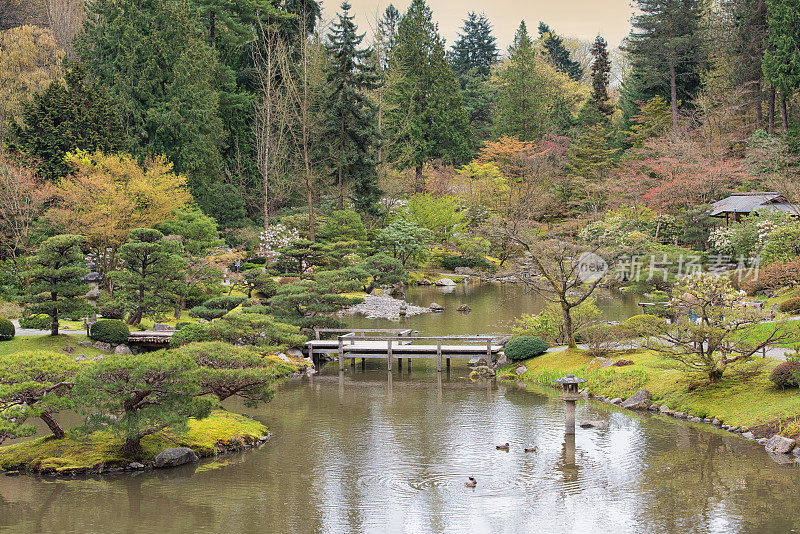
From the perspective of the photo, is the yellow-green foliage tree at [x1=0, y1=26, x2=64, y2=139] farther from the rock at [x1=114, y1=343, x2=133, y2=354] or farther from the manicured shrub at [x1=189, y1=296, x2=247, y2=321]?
the manicured shrub at [x1=189, y1=296, x2=247, y2=321]

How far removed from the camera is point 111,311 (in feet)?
83.1

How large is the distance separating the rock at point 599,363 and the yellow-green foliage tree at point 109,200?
1921 cm

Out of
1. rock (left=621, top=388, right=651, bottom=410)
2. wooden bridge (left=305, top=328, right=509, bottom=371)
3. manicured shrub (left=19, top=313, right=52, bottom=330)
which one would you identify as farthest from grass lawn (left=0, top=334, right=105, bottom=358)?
rock (left=621, top=388, right=651, bottom=410)

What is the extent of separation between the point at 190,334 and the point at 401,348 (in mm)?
6765

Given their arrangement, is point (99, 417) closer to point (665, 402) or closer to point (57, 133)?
point (665, 402)

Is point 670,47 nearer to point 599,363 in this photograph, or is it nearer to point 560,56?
point 560,56

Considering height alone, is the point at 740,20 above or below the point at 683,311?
above

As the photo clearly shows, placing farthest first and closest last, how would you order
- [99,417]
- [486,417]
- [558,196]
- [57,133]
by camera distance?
[558,196] → [57,133] → [486,417] → [99,417]

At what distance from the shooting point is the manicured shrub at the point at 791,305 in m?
21.1

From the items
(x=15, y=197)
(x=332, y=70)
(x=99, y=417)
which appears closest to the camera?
(x=99, y=417)

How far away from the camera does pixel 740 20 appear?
4050 cm

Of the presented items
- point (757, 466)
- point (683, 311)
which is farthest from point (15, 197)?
point (757, 466)

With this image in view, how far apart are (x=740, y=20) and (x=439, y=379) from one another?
30.7 meters

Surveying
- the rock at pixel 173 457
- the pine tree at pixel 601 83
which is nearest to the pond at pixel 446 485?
the rock at pixel 173 457
